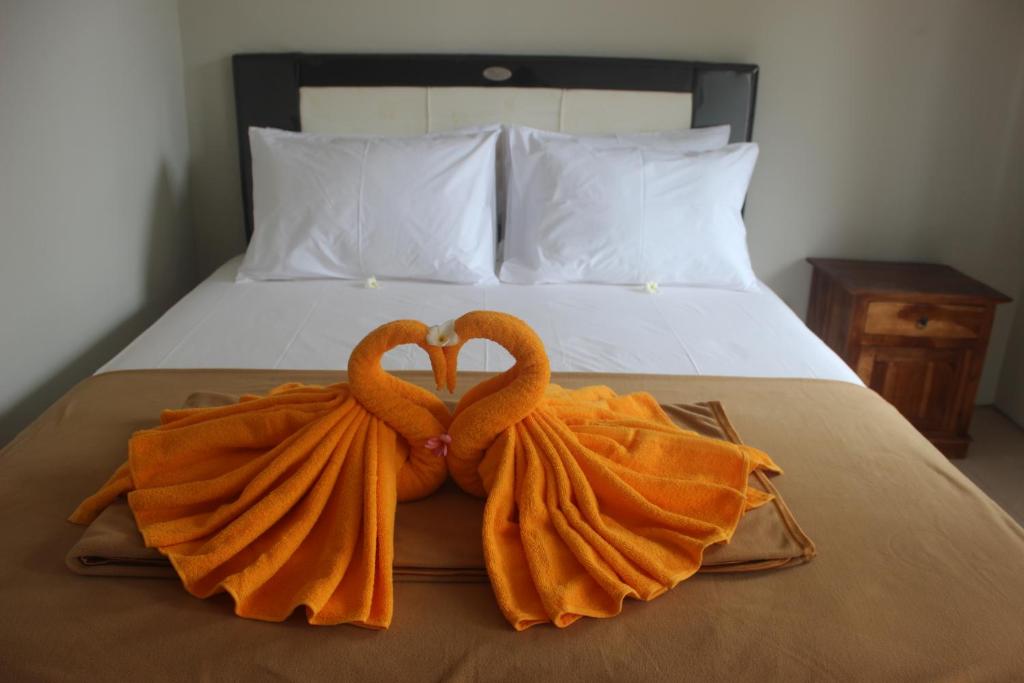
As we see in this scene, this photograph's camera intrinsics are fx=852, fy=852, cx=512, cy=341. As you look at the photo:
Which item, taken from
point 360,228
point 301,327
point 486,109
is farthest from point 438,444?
point 486,109

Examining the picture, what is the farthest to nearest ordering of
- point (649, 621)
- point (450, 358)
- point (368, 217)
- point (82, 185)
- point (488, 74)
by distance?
point (488, 74), point (368, 217), point (82, 185), point (450, 358), point (649, 621)

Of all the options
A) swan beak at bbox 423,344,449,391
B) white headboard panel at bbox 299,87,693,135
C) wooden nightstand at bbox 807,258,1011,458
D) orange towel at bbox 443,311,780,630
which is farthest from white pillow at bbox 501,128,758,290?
swan beak at bbox 423,344,449,391

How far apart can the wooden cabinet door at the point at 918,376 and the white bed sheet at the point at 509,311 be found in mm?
453

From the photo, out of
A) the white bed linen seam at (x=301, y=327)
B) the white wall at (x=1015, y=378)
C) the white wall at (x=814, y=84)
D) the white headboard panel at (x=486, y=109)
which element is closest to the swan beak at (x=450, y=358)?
the white bed linen seam at (x=301, y=327)

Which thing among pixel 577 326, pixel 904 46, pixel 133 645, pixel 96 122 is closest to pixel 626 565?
pixel 133 645

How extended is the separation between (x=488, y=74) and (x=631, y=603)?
1.92m

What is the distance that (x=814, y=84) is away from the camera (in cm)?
266

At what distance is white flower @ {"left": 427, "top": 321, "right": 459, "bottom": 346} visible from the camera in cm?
124

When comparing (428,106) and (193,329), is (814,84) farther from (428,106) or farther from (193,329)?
(193,329)

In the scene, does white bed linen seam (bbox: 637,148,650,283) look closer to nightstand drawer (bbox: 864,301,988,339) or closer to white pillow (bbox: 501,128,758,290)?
white pillow (bbox: 501,128,758,290)

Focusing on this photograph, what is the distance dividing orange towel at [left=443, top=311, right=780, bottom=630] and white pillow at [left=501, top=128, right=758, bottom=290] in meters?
1.02

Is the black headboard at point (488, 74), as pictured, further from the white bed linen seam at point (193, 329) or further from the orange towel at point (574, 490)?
the orange towel at point (574, 490)

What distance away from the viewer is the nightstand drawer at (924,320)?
2471mm

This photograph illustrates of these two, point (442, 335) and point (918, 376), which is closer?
point (442, 335)
